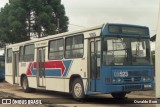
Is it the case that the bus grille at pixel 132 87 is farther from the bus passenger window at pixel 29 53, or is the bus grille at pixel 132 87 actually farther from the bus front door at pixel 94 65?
the bus passenger window at pixel 29 53

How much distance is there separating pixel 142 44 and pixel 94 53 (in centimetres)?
191

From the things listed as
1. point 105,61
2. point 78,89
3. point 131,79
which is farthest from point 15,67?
point 131,79

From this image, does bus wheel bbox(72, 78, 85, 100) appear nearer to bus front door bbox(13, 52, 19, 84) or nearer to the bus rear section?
the bus rear section

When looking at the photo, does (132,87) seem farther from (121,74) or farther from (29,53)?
(29,53)

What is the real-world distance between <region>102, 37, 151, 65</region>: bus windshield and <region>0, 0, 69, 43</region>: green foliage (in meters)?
32.9

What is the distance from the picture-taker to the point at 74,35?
1688cm

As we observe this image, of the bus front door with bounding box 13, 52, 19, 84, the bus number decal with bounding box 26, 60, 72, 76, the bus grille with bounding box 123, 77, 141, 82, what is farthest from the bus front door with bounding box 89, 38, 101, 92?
the bus front door with bounding box 13, 52, 19, 84

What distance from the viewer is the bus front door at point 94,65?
1496 cm

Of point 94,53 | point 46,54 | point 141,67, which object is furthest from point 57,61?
point 141,67

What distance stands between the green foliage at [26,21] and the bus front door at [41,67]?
2704 centimetres

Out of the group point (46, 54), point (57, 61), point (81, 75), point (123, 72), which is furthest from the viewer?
point (46, 54)

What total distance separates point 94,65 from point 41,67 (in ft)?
18.1

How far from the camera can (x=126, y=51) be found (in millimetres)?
15086

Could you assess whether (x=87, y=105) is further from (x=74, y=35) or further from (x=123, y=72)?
(x=74, y=35)
